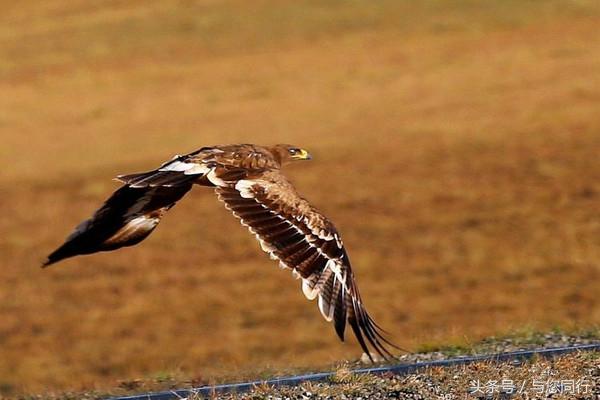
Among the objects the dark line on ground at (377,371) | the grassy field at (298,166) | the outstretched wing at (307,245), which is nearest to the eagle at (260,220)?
the outstretched wing at (307,245)

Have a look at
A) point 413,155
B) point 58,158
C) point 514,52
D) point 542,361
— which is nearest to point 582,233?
point 413,155

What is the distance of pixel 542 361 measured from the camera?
870 cm

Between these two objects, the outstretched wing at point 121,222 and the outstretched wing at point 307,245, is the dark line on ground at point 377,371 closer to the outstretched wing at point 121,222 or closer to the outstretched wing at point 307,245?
the outstretched wing at point 307,245

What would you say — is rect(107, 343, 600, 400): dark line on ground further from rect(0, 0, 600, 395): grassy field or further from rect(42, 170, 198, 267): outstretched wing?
rect(42, 170, 198, 267): outstretched wing

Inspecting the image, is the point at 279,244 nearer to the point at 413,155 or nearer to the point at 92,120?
the point at 413,155

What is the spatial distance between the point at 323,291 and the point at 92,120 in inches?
1038

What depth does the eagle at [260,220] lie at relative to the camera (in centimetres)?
862

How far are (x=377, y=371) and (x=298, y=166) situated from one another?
17.8m

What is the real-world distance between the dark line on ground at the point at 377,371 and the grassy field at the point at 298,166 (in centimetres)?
86

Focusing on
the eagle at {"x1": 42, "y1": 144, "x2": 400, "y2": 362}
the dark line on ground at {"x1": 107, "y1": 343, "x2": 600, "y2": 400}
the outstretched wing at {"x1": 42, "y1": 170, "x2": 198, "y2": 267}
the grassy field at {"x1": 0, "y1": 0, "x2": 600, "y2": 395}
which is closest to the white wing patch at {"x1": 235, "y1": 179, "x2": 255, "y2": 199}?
the eagle at {"x1": 42, "y1": 144, "x2": 400, "y2": 362}

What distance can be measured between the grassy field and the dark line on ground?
0.86 m

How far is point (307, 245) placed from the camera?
8.83 meters

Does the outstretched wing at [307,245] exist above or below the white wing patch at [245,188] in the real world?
below

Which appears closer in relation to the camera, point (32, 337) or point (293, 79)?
point (32, 337)
